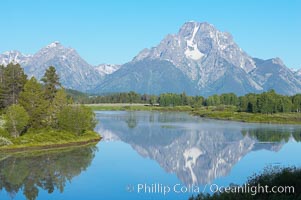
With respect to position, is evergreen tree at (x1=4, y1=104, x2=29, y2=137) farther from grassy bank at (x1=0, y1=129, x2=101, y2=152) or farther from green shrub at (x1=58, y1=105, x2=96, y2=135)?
green shrub at (x1=58, y1=105, x2=96, y2=135)

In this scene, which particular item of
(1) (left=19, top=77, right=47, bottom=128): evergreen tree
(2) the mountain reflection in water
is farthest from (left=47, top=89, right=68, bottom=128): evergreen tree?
(2) the mountain reflection in water

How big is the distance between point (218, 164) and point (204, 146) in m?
17.1

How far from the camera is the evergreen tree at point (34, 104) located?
237 feet

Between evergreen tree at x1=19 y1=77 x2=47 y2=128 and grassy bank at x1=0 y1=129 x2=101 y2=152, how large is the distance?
302 cm

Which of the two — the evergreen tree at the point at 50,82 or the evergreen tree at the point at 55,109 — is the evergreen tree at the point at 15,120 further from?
the evergreen tree at the point at 50,82

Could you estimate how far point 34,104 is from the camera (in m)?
73.2

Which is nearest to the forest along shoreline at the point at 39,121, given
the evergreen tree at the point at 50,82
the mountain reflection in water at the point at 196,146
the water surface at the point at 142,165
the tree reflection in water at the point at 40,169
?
the evergreen tree at the point at 50,82

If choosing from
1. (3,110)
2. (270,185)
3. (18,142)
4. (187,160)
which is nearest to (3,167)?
(18,142)

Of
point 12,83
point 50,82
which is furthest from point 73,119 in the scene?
point 12,83

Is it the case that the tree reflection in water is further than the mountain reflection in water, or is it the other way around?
the mountain reflection in water

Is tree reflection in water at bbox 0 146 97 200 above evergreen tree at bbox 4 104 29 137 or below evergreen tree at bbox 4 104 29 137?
below

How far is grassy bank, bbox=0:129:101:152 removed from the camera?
60781mm

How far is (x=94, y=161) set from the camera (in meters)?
53.6

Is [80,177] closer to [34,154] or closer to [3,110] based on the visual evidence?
[34,154]
